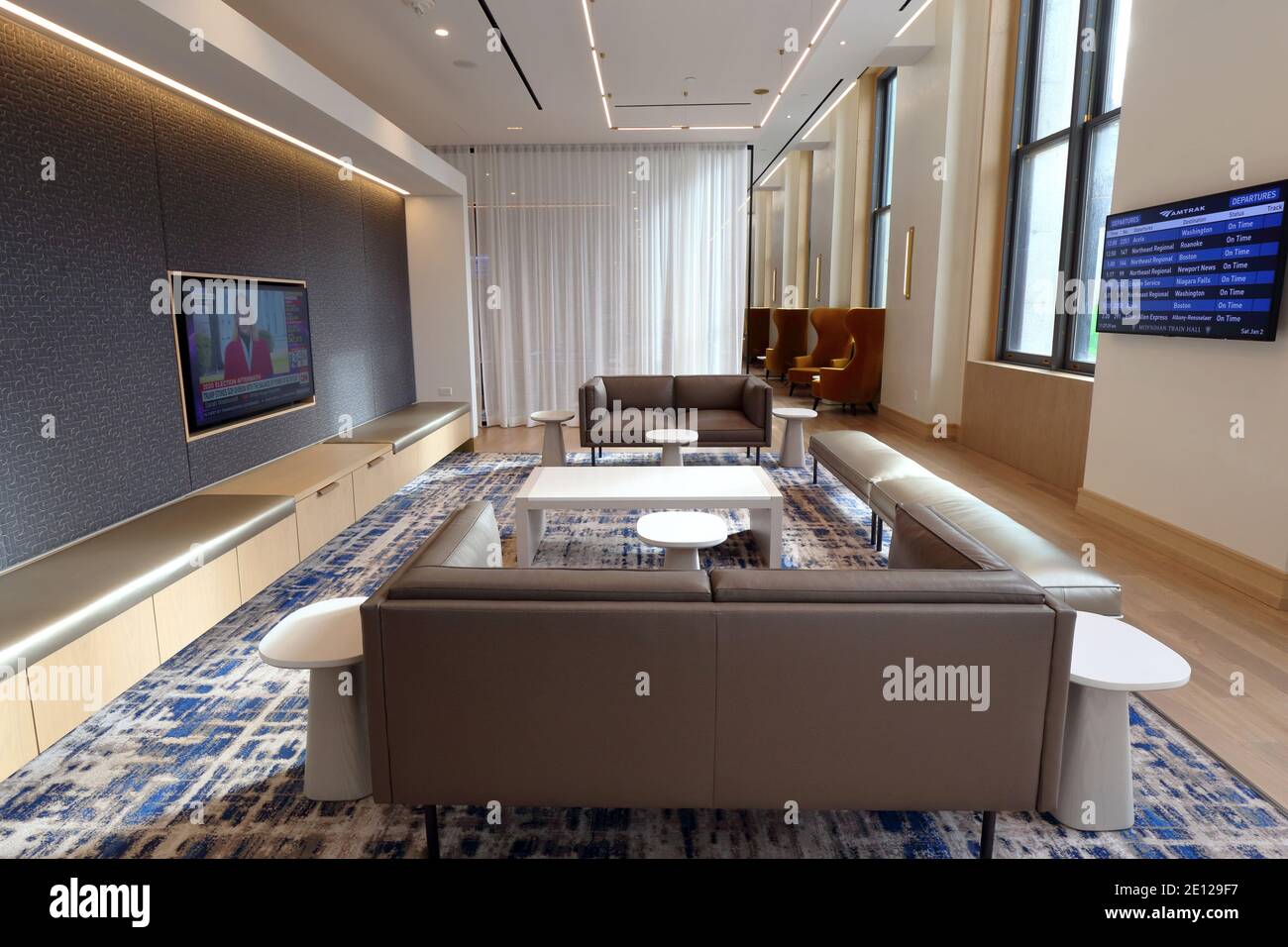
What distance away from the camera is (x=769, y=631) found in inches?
66.2

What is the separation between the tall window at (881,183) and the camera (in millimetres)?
9305

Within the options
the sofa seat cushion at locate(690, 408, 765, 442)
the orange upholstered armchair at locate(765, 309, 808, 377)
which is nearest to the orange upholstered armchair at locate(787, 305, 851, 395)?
the orange upholstered armchair at locate(765, 309, 808, 377)

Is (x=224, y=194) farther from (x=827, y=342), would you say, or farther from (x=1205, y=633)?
(x=827, y=342)

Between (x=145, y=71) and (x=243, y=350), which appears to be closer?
(x=145, y=71)

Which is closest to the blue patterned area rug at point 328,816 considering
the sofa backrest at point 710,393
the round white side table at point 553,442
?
the round white side table at point 553,442

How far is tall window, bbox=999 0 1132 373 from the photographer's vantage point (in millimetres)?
5211

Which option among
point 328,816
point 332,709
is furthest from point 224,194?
point 328,816

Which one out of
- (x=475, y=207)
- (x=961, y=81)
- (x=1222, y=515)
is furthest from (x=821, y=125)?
(x=1222, y=515)

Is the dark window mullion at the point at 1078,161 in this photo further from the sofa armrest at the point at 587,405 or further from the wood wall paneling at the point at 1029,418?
the sofa armrest at the point at 587,405

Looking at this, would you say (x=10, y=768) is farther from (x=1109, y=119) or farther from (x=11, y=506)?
(x=1109, y=119)

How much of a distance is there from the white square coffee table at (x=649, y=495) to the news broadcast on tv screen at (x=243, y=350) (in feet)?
5.12

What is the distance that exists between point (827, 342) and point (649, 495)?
7025mm

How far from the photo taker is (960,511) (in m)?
3.45
